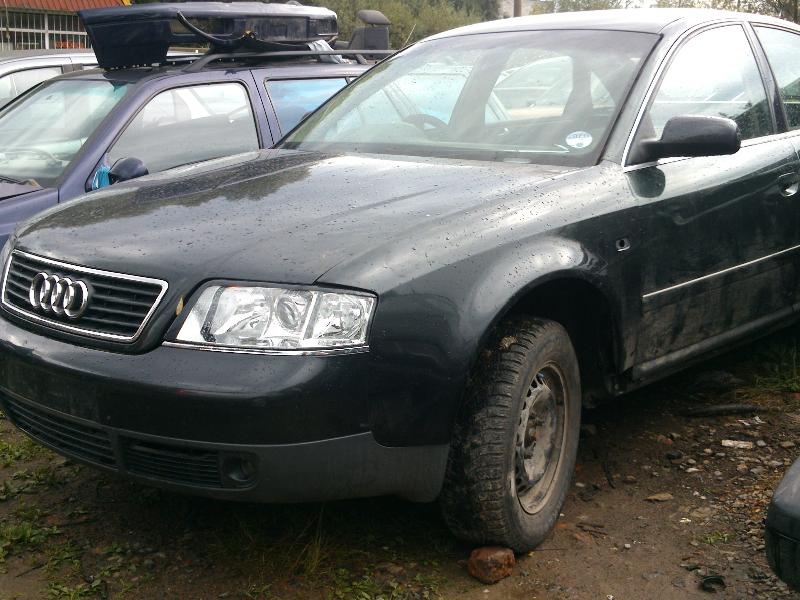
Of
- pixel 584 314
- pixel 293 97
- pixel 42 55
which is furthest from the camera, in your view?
pixel 42 55

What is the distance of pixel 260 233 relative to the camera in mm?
2980

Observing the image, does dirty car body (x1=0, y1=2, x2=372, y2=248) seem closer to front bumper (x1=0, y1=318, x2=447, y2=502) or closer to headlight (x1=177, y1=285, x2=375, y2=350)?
front bumper (x1=0, y1=318, x2=447, y2=502)

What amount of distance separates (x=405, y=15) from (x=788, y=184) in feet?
118

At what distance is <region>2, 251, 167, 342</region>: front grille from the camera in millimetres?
2852

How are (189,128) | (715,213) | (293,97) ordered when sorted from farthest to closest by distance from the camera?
1. (293,97)
2. (189,128)
3. (715,213)

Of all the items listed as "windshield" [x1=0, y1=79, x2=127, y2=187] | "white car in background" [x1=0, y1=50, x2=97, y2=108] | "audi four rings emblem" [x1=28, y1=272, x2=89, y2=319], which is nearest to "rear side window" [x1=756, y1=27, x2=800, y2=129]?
"audi four rings emblem" [x1=28, y1=272, x2=89, y2=319]

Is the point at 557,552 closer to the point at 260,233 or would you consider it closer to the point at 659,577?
the point at 659,577

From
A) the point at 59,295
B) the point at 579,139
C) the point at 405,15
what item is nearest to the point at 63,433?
the point at 59,295

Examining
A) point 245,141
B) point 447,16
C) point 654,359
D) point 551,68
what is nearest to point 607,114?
point 551,68

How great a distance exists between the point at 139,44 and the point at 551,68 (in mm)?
2837

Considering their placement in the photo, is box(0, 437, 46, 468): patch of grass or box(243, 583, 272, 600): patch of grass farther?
box(0, 437, 46, 468): patch of grass

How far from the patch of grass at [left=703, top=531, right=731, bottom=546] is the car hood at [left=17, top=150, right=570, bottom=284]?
128 centimetres

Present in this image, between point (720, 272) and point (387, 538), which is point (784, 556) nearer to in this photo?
point (387, 538)

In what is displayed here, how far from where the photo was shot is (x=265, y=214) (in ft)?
10.3
